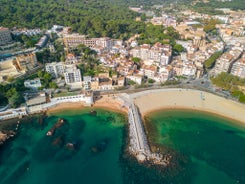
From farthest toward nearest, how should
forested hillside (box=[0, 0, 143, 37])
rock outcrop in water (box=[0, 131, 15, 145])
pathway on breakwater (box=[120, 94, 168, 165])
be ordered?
forested hillside (box=[0, 0, 143, 37])
rock outcrop in water (box=[0, 131, 15, 145])
pathway on breakwater (box=[120, 94, 168, 165])

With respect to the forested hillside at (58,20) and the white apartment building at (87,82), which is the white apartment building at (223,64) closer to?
the white apartment building at (87,82)

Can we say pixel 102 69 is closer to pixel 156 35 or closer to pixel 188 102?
pixel 188 102

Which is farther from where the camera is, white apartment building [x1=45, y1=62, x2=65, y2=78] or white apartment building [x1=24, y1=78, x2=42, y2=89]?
white apartment building [x1=45, y1=62, x2=65, y2=78]

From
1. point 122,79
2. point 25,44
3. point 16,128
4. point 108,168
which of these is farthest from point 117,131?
point 25,44

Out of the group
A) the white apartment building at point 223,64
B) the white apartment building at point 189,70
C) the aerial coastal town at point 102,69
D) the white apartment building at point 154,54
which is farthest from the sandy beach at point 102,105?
the white apartment building at point 223,64

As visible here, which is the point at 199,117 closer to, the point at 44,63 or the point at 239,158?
the point at 239,158

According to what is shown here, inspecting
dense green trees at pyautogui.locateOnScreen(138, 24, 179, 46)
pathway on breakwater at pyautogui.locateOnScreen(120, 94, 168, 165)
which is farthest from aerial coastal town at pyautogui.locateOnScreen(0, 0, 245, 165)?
dense green trees at pyautogui.locateOnScreen(138, 24, 179, 46)

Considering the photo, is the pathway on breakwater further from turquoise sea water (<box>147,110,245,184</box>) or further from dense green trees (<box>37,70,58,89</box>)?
dense green trees (<box>37,70,58,89</box>)
